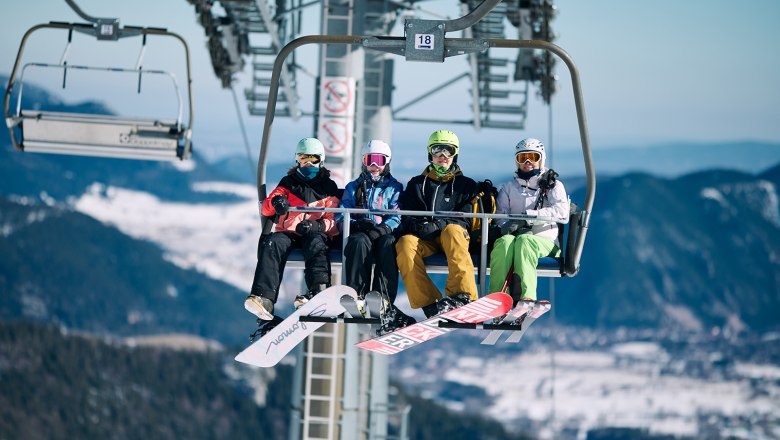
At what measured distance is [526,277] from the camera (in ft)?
42.5

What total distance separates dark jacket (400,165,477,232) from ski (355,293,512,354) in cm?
87

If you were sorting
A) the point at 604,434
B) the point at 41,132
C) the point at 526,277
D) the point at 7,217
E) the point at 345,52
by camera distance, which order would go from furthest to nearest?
the point at 7,217 < the point at 604,434 < the point at 345,52 < the point at 41,132 < the point at 526,277

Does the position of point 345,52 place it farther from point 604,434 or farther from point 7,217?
point 7,217

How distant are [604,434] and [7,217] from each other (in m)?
74.3

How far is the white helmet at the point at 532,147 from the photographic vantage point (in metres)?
13.5

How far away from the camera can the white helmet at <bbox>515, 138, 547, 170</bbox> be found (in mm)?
13492

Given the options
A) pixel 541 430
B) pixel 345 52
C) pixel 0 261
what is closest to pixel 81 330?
pixel 0 261

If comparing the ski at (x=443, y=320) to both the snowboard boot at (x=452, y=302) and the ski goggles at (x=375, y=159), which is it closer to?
the snowboard boot at (x=452, y=302)

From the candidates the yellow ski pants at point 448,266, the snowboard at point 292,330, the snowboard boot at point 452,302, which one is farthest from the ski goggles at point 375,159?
the snowboard boot at point 452,302

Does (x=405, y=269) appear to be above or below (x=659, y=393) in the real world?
above

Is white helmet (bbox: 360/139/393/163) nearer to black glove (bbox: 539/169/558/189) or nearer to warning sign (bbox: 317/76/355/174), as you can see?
black glove (bbox: 539/169/558/189)

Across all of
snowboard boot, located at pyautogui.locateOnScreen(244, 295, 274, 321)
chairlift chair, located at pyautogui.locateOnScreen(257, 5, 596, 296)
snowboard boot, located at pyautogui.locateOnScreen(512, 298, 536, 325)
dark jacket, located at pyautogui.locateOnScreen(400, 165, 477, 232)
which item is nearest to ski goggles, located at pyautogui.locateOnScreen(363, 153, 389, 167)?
dark jacket, located at pyautogui.locateOnScreen(400, 165, 477, 232)

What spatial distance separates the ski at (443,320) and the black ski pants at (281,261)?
0.78m

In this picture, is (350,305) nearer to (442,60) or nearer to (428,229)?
(428,229)
